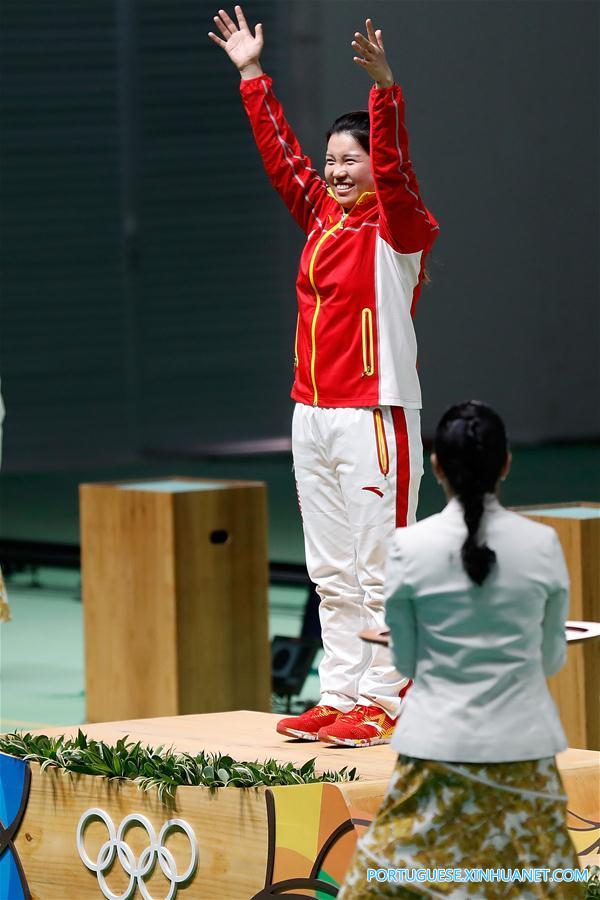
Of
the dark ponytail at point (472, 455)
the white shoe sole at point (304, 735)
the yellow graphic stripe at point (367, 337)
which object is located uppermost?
the yellow graphic stripe at point (367, 337)

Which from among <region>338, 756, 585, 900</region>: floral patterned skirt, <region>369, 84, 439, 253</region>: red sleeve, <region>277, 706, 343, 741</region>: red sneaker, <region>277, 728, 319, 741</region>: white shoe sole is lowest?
<region>277, 728, 319, 741</region>: white shoe sole

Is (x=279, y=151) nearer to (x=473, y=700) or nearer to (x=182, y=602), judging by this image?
(x=473, y=700)

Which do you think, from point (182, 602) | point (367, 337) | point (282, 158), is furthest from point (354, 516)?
point (182, 602)

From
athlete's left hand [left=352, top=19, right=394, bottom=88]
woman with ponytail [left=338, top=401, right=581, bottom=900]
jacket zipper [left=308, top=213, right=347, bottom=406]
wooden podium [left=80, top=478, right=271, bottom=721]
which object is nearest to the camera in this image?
woman with ponytail [left=338, top=401, right=581, bottom=900]

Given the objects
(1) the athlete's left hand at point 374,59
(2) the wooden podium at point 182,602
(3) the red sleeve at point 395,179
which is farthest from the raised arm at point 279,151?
(2) the wooden podium at point 182,602

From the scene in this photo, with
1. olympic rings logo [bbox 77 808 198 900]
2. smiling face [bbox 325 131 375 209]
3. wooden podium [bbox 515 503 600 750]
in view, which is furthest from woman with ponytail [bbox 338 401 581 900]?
wooden podium [bbox 515 503 600 750]

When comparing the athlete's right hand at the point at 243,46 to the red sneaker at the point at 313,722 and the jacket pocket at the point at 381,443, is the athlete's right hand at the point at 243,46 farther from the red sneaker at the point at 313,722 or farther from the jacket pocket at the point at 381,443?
the red sneaker at the point at 313,722

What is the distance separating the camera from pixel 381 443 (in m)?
4.30

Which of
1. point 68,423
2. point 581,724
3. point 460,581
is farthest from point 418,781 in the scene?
point 68,423

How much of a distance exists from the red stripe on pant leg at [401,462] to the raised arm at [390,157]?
433mm

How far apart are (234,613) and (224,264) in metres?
8.75

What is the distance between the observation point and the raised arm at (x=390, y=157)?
408cm

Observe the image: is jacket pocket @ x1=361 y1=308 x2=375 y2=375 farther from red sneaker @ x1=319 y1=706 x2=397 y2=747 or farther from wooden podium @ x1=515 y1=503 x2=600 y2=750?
wooden podium @ x1=515 y1=503 x2=600 y2=750

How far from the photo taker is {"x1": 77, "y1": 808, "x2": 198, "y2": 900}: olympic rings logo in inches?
156
